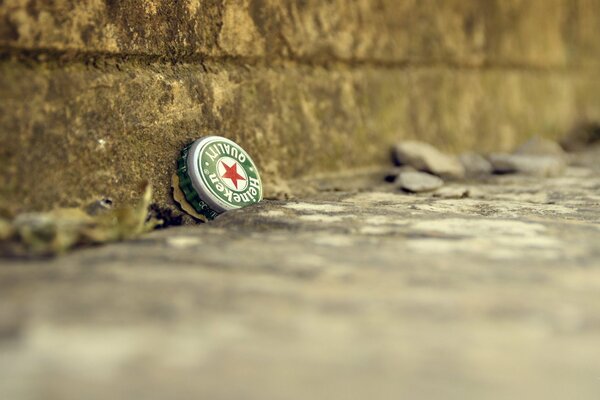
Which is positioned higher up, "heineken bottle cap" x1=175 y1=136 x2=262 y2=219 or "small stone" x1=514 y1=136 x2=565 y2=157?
"heineken bottle cap" x1=175 y1=136 x2=262 y2=219

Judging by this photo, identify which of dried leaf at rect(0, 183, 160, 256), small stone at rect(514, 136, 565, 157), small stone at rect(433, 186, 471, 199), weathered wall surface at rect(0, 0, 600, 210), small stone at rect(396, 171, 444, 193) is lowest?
small stone at rect(514, 136, 565, 157)

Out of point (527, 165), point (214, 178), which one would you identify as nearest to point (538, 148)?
point (527, 165)

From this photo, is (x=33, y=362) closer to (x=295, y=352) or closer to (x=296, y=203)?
(x=295, y=352)

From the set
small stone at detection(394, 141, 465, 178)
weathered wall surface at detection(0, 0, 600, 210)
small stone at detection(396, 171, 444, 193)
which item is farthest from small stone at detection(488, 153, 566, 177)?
small stone at detection(396, 171, 444, 193)

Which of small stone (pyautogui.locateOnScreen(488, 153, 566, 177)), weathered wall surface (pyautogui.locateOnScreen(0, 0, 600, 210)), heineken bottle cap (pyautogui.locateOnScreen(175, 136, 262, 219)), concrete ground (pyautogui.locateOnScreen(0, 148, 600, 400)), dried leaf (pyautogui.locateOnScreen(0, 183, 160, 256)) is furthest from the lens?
small stone (pyautogui.locateOnScreen(488, 153, 566, 177))

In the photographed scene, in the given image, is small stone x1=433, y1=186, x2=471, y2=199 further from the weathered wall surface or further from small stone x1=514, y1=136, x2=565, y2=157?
small stone x1=514, y1=136, x2=565, y2=157

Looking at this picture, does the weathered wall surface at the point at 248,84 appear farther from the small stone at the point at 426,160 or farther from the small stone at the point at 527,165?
the small stone at the point at 527,165

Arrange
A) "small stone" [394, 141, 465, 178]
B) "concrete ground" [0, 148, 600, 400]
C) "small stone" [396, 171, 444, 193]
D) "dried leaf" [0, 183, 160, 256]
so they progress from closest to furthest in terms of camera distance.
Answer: "concrete ground" [0, 148, 600, 400]
"dried leaf" [0, 183, 160, 256]
"small stone" [396, 171, 444, 193]
"small stone" [394, 141, 465, 178]

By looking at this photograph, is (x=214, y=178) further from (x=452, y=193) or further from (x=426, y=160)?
(x=426, y=160)
